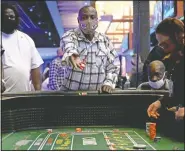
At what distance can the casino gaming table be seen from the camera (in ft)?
6.07

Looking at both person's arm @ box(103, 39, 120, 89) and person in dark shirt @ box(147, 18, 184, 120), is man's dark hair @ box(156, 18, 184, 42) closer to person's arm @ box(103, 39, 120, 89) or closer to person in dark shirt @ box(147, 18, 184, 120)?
person in dark shirt @ box(147, 18, 184, 120)

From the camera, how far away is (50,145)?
1.58m

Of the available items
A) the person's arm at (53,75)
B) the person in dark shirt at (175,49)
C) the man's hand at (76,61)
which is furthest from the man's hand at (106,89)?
the person's arm at (53,75)

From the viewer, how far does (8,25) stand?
2242 mm

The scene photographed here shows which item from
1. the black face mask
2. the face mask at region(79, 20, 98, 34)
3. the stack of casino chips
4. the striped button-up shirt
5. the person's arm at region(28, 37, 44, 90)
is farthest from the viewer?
the person's arm at region(28, 37, 44, 90)

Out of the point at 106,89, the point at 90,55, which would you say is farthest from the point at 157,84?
the point at 90,55

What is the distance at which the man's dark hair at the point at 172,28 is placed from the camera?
1.16m

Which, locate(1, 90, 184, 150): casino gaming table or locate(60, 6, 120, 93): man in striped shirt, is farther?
locate(60, 6, 120, 93): man in striped shirt

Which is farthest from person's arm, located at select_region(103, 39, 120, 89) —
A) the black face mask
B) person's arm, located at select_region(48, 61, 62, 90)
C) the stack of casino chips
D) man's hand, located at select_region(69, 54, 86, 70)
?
person's arm, located at select_region(48, 61, 62, 90)

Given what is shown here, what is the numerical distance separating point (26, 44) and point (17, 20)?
162 millimetres

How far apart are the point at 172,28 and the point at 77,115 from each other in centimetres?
104

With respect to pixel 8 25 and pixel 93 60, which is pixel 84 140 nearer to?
pixel 93 60

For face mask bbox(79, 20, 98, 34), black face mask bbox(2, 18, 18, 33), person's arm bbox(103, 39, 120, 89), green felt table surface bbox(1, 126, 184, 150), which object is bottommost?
green felt table surface bbox(1, 126, 184, 150)

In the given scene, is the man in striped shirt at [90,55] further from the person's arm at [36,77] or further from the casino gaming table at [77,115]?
the person's arm at [36,77]
